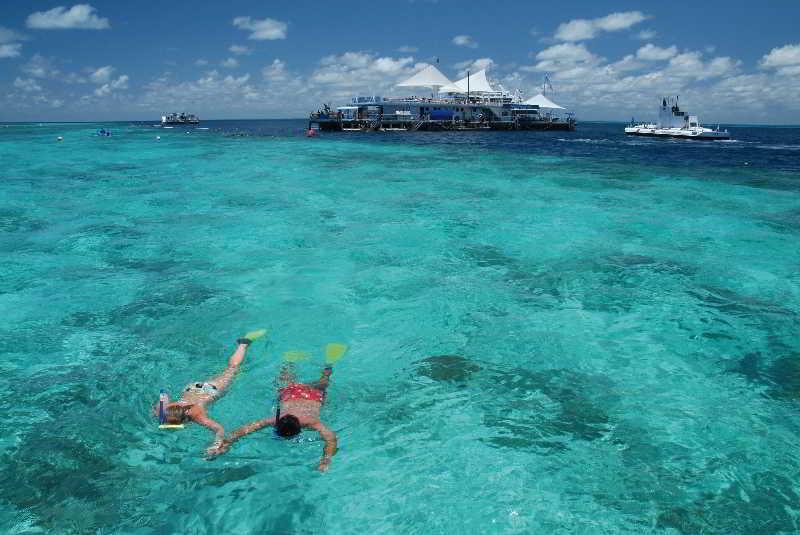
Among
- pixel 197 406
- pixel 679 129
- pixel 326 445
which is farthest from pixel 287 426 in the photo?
pixel 679 129

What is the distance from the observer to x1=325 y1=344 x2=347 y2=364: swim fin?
10.5 metres

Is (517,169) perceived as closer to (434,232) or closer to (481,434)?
(434,232)

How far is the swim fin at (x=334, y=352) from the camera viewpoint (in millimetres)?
10500

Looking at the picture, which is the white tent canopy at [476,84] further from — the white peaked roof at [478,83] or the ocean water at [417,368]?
the ocean water at [417,368]

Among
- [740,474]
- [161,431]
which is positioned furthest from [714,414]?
[161,431]

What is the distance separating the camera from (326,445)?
7.66 metres

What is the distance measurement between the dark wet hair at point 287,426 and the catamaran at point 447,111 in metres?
92.5

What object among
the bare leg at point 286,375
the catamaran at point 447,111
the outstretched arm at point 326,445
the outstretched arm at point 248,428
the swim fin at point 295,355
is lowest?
the outstretched arm at point 326,445

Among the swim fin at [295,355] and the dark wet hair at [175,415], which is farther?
the swim fin at [295,355]

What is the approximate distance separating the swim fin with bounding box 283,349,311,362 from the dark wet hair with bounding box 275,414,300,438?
2.70m

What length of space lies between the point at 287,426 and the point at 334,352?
317 centimetres

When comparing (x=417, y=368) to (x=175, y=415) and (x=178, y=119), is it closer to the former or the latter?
(x=175, y=415)

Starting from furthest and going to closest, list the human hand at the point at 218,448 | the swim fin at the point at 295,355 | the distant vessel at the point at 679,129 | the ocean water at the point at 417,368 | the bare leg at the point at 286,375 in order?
the distant vessel at the point at 679,129, the swim fin at the point at 295,355, the bare leg at the point at 286,375, the human hand at the point at 218,448, the ocean water at the point at 417,368

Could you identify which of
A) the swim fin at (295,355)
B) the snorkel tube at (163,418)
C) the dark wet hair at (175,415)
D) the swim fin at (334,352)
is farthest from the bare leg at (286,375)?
the snorkel tube at (163,418)
